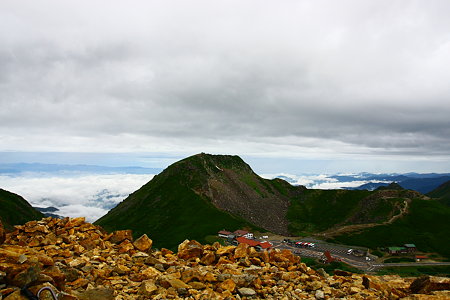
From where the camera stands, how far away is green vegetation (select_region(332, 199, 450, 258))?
157m

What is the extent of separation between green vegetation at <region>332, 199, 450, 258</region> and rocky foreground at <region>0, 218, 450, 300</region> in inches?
6298

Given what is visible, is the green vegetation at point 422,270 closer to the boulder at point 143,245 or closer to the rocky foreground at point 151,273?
Result: the rocky foreground at point 151,273

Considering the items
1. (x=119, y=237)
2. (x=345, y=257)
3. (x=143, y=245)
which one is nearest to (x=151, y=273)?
(x=143, y=245)

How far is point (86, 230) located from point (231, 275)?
13857 millimetres

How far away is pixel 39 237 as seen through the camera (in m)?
19.8

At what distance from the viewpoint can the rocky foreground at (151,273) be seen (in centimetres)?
1301

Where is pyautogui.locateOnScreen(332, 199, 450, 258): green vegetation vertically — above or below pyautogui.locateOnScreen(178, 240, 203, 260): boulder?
below

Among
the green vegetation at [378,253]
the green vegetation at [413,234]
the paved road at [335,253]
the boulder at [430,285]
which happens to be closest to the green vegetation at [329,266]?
the paved road at [335,253]

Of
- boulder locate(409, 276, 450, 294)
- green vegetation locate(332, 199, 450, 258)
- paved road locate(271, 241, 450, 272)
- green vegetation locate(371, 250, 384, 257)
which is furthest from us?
green vegetation locate(332, 199, 450, 258)

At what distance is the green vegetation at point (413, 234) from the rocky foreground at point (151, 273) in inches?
6298

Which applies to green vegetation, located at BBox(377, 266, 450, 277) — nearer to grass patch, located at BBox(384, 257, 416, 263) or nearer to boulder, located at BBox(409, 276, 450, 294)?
grass patch, located at BBox(384, 257, 416, 263)

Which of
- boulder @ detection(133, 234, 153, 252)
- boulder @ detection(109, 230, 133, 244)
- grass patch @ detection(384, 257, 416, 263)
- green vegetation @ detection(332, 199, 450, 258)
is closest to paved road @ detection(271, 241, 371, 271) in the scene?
grass patch @ detection(384, 257, 416, 263)

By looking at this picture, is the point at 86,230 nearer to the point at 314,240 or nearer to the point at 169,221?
the point at 314,240

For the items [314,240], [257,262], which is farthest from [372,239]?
[257,262]
